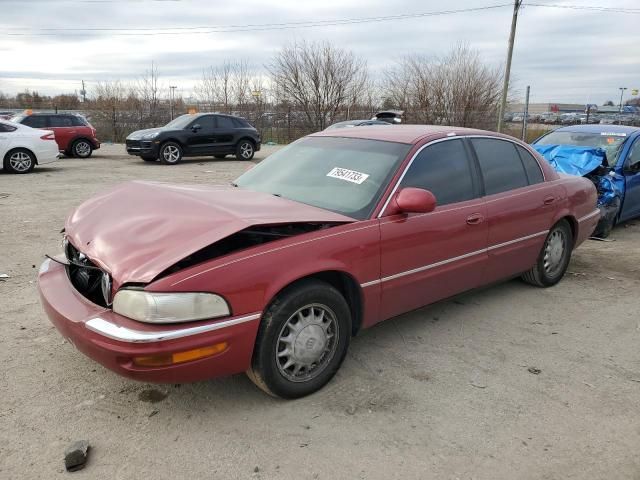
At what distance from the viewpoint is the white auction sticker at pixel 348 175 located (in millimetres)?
3658

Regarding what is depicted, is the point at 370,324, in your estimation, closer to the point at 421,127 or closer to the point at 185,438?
the point at 185,438

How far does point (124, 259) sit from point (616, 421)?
9.61 feet

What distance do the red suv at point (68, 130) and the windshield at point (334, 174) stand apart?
14.3 m

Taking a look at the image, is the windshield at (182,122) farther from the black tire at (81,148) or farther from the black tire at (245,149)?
the black tire at (81,148)

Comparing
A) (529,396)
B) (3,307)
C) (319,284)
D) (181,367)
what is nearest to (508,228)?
(529,396)

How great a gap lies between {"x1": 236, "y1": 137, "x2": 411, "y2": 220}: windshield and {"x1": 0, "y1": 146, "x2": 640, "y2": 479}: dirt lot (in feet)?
3.67

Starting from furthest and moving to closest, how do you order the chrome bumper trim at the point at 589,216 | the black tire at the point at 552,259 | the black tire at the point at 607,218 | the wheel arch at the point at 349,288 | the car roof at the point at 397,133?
the black tire at the point at 607,218
the chrome bumper trim at the point at 589,216
the black tire at the point at 552,259
the car roof at the point at 397,133
the wheel arch at the point at 349,288

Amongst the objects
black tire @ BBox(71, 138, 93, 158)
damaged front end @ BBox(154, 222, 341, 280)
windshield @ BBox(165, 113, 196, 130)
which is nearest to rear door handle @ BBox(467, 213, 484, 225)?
damaged front end @ BBox(154, 222, 341, 280)

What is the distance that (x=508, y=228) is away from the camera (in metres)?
4.35

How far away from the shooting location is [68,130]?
16.6 metres

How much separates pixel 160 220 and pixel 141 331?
0.77 m

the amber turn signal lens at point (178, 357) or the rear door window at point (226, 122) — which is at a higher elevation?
the rear door window at point (226, 122)

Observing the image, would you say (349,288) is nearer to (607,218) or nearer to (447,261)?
(447,261)

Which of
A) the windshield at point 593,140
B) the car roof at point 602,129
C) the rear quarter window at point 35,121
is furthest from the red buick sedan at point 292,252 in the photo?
the rear quarter window at point 35,121
